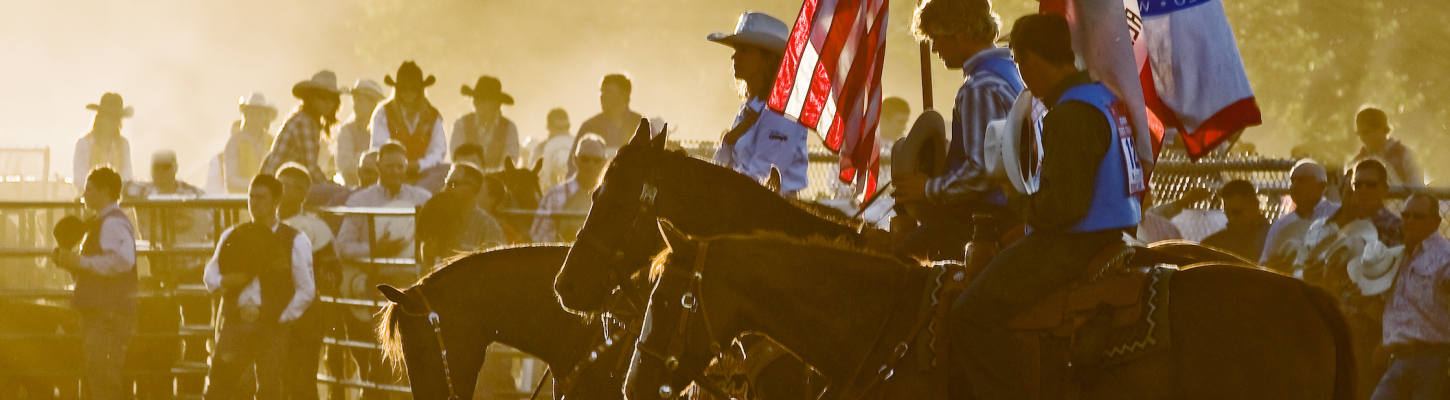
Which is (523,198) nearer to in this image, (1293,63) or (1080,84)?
(1080,84)

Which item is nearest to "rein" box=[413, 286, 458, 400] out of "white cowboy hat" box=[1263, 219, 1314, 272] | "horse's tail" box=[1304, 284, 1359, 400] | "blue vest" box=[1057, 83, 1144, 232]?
"blue vest" box=[1057, 83, 1144, 232]

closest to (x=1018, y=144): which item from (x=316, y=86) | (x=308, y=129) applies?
(x=308, y=129)

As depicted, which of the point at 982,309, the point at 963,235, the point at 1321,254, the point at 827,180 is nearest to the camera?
the point at 982,309

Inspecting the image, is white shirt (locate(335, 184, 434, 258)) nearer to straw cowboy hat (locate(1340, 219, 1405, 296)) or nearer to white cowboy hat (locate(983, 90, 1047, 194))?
straw cowboy hat (locate(1340, 219, 1405, 296))

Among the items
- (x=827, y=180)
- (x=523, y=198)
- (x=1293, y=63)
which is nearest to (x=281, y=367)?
(x=523, y=198)

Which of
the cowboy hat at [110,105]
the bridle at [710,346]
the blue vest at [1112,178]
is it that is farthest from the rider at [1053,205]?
the cowboy hat at [110,105]

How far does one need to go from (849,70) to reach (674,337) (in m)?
3.64

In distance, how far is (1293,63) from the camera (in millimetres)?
24078

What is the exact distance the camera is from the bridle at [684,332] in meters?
5.30

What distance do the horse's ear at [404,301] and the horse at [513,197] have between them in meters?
2.73

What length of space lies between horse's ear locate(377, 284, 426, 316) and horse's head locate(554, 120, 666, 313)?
5.37 feet

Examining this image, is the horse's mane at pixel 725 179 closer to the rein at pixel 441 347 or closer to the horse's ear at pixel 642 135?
the horse's ear at pixel 642 135

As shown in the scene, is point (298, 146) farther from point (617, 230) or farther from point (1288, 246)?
point (1288, 246)

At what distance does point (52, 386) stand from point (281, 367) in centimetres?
278
